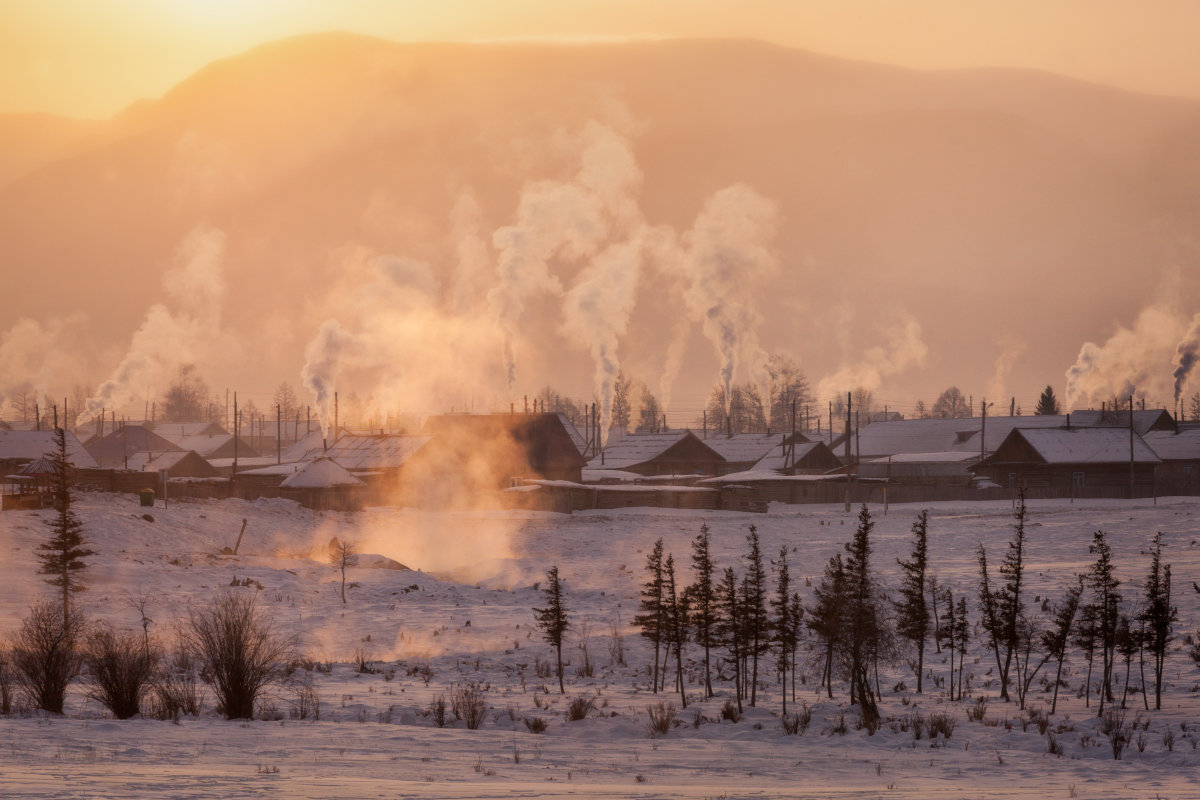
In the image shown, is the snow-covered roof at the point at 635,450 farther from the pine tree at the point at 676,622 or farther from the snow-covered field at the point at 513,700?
the pine tree at the point at 676,622

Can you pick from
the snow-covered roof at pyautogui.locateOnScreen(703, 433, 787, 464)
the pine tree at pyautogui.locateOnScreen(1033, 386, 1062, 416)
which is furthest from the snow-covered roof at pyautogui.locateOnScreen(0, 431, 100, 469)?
the pine tree at pyautogui.locateOnScreen(1033, 386, 1062, 416)

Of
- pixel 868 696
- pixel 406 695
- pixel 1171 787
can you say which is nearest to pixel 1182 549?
pixel 868 696

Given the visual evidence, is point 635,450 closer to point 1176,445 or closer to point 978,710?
point 1176,445

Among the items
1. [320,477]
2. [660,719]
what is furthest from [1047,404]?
[660,719]

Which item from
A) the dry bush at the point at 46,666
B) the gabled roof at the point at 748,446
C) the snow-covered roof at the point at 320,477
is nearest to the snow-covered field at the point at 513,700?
the dry bush at the point at 46,666

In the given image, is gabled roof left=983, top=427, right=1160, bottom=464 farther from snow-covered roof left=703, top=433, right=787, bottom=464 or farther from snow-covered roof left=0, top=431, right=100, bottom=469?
snow-covered roof left=0, top=431, right=100, bottom=469

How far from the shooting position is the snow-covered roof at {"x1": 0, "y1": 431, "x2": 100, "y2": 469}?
86.4 metres

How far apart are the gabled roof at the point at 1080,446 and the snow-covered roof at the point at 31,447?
7207 cm

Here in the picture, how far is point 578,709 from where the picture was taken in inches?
936

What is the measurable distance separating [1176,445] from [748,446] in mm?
36889

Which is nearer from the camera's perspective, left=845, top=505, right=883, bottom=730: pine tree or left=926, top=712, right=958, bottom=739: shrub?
left=926, top=712, right=958, bottom=739: shrub

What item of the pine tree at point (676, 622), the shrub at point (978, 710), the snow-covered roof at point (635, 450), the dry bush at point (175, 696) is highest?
the snow-covered roof at point (635, 450)

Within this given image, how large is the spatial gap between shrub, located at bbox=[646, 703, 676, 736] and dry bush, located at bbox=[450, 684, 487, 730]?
355 cm

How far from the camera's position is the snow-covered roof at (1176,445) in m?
93.3
